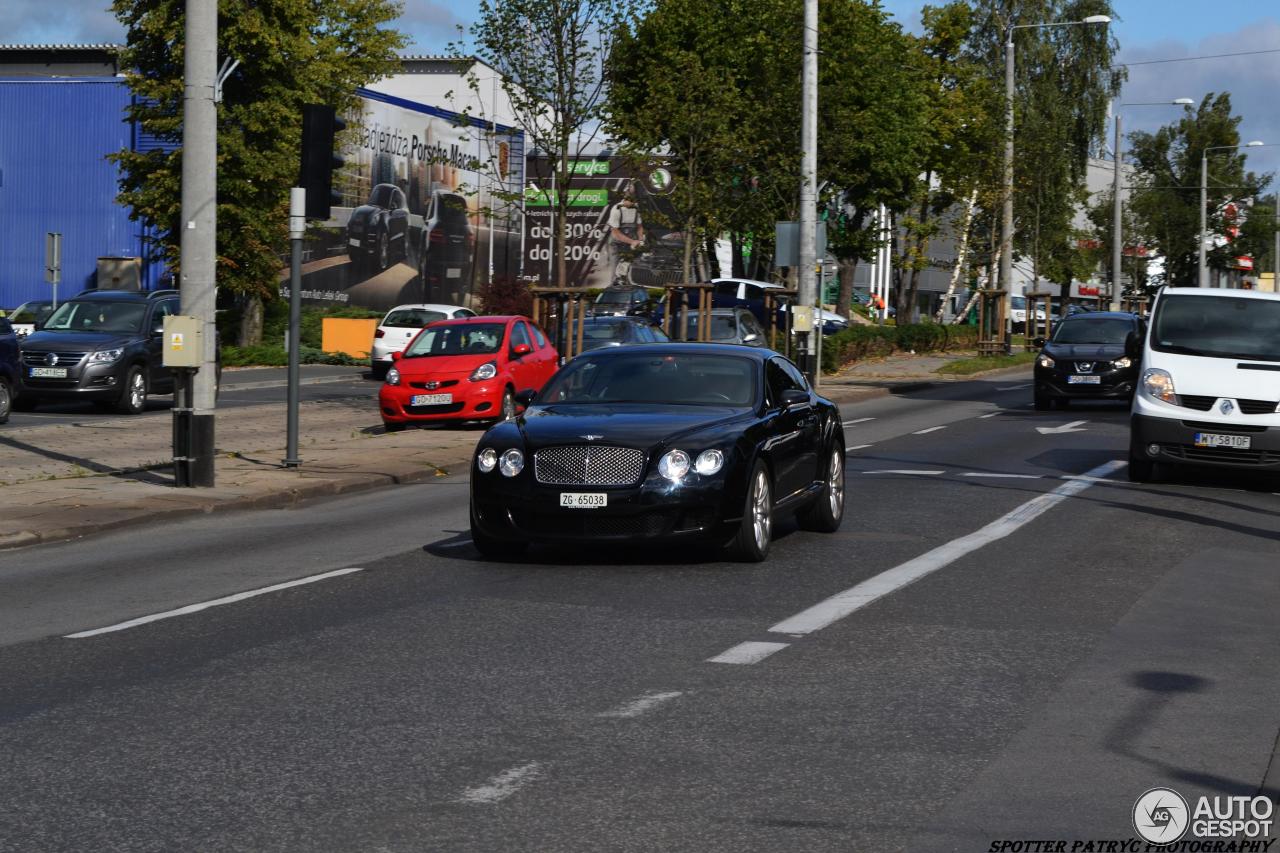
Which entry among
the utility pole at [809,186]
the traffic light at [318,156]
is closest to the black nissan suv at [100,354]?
the traffic light at [318,156]

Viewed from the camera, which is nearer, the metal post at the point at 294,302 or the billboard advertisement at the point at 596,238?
the metal post at the point at 294,302

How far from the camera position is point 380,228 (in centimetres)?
6406

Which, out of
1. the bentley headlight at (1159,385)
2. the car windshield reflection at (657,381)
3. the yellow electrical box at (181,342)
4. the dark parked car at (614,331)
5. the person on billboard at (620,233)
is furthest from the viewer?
the person on billboard at (620,233)

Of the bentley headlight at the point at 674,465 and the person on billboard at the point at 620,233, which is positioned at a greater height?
the person on billboard at the point at 620,233

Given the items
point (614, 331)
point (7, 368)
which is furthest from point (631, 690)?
point (614, 331)

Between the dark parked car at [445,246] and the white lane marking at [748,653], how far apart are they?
59.3 metres

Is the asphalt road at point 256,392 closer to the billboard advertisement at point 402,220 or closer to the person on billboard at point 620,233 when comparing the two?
the billboard advertisement at point 402,220

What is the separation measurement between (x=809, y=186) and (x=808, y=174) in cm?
23

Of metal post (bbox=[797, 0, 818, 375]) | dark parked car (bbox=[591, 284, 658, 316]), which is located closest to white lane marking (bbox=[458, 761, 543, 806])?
metal post (bbox=[797, 0, 818, 375])

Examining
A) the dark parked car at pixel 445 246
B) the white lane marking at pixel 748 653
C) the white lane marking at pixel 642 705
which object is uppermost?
the dark parked car at pixel 445 246

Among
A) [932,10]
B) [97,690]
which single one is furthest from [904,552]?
[932,10]

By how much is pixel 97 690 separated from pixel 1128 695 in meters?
4.31

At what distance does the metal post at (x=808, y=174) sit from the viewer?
3247 cm

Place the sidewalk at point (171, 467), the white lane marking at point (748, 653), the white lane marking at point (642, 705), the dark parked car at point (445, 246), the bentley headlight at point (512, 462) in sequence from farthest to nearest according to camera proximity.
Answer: the dark parked car at point (445, 246)
the sidewalk at point (171, 467)
the bentley headlight at point (512, 462)
the white lane marking at point (748, 653)
the white lane marking at point (642, 705)
